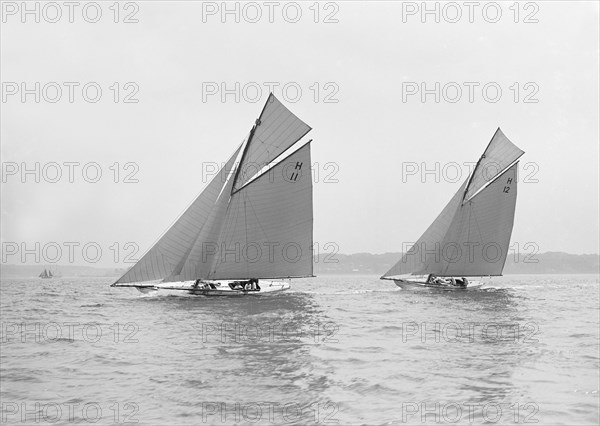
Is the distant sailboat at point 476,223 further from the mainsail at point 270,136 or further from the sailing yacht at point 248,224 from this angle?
the mainsail at point 270,136

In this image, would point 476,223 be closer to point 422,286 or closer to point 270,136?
point 422,286

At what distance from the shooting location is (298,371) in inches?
650

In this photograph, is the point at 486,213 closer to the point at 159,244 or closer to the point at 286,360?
the point at 159,244

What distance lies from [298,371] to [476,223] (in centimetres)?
4425

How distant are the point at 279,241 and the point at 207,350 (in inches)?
947

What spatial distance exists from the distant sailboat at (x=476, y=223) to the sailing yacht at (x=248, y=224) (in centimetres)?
1679

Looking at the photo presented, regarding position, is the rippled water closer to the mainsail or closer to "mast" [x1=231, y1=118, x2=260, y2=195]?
"mast" [x1=231, y1=118, x2=260, y2=195]

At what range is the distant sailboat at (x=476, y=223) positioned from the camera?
2272 inches

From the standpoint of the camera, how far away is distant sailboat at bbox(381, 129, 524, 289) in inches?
2272

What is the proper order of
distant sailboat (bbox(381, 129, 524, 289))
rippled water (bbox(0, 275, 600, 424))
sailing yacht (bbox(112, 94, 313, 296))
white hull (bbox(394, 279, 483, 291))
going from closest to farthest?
rippled water (bbox(0, 275, 600, 424))
sailing yacht (bbox(112, 94, 313, 296))
distant sailboat (bbox(381, 129, 524, 289))
white hull (bbox(394, 279, 483, 291))

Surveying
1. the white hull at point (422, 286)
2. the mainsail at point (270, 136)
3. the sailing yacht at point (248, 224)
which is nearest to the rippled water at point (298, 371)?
the sailing yacht at point (248, 224)

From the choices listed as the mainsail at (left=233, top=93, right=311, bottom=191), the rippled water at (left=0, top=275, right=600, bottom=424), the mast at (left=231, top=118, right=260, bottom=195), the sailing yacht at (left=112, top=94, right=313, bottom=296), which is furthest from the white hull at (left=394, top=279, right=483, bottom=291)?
the rippled water at (left=0, top=275, right=600, bottom=424)

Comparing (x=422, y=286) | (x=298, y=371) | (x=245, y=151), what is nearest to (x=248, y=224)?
(x=245, y=151)

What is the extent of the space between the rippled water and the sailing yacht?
11352mm
